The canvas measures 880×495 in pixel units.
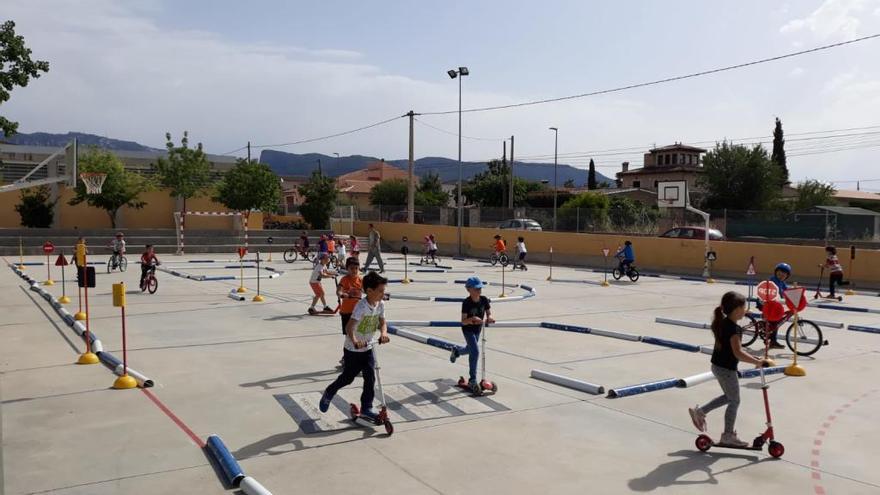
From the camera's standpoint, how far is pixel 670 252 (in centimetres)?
3119

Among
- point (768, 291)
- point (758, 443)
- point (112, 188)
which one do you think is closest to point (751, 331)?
point (768, 291)

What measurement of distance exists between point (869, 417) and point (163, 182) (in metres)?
49.5

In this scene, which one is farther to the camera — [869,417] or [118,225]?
[118,225]

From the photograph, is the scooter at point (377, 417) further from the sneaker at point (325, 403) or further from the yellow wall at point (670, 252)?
the yellow wall at point (670, 252)

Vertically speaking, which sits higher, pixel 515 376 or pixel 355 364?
pixel 355 364

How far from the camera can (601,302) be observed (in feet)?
66.2

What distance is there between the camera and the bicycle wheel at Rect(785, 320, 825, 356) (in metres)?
12.5

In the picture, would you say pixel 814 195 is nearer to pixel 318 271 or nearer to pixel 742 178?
pixel 742 178

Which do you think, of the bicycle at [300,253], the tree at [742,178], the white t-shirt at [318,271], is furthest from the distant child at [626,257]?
the tree at [742,178]

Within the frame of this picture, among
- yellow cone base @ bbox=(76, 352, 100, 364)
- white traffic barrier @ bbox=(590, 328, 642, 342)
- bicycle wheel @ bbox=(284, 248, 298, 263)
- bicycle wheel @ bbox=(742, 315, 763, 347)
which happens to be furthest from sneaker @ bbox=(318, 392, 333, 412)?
bicycle wheel @ bbox=(284, 248, 298, 263)

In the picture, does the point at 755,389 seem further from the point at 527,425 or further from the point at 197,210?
the point at 197,210

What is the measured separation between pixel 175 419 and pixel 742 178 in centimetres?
6252

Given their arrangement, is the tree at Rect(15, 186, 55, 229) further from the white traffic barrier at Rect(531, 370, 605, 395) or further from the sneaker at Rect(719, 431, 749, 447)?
the sneaker at Rect(719, 431, 749, 447)

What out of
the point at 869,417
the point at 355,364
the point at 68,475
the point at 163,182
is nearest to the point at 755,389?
the point at 869,417
